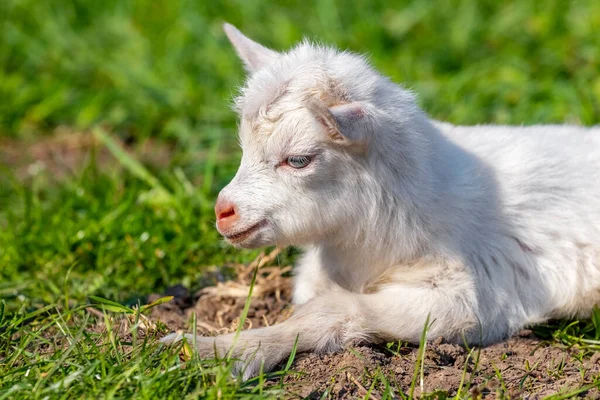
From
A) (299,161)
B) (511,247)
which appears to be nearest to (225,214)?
(299,161)

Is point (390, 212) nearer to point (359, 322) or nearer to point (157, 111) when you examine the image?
point (359, 322)

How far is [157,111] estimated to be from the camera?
6949 millimetres

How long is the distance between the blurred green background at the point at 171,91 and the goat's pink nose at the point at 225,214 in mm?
1094

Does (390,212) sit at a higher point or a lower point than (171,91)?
lower

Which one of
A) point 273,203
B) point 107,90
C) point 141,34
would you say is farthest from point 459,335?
point 141,34

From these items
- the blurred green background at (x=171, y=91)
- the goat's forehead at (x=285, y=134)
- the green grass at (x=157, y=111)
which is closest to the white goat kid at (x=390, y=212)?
the goat's forehead at (x=285, y=134)

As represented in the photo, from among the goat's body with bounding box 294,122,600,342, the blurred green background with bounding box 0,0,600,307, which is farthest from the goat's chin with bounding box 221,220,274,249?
the blurred green background with bounding box 0,0,600,307

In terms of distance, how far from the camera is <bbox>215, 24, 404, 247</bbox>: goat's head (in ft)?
12.3

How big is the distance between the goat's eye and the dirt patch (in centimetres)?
79

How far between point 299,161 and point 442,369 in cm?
104

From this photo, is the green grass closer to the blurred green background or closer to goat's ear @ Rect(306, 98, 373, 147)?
the blurred green background

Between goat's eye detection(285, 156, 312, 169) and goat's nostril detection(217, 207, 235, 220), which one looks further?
goat's nostril detection(217, 207, 235, 220)

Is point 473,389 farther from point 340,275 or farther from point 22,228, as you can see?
point 22,228

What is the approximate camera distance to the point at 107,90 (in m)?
7.34
